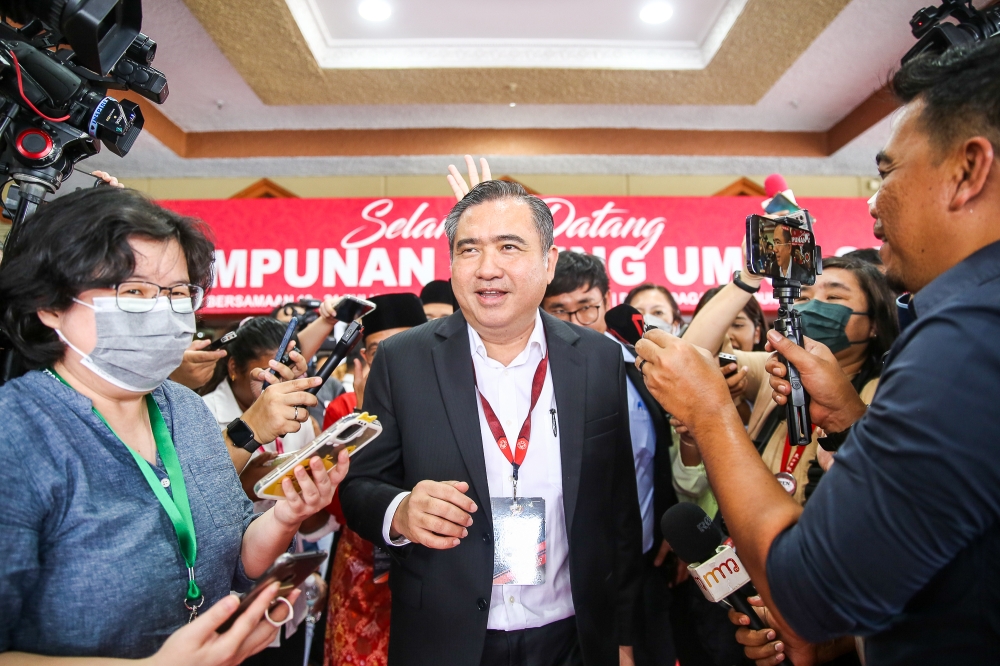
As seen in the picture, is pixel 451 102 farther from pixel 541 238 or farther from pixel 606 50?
pixel 541 238

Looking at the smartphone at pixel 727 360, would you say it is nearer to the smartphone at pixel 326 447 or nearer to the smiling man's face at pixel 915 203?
the smiling man's face at pixel 915 203

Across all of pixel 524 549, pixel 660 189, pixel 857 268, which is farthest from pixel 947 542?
pixel 660 189

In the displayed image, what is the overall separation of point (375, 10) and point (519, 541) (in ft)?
13.4

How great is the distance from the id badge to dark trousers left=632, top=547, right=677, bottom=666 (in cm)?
→ 57

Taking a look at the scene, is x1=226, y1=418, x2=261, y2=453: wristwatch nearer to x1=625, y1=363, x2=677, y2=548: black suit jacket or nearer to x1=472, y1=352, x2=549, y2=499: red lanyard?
x1=472, y1=352, x2=549, y2=499: red lanyard

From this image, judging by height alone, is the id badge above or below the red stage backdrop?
below

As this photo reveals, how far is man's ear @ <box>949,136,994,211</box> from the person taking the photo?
917mm

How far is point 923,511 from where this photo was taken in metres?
0.79

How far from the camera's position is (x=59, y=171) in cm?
150

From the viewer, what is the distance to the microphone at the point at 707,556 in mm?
1516

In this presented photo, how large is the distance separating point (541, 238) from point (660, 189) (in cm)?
531

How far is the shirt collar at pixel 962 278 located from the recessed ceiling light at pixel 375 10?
432 centimetres

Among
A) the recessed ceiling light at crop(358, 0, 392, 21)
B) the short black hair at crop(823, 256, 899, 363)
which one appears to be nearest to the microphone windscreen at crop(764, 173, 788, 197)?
the short black hair at crop(823, 256, 899, 363)

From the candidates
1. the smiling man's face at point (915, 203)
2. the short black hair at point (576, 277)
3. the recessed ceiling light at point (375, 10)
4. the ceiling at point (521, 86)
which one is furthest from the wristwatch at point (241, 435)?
the recessed ceiling light at point (375, 10)
